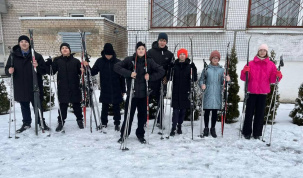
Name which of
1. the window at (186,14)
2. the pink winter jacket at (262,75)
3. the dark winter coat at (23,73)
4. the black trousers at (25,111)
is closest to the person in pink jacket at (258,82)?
the pink winter jacket at (262,75)

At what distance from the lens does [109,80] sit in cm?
404

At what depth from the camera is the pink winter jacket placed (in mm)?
3695

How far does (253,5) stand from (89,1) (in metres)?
8.78

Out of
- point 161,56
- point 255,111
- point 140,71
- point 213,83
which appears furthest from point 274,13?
point 140,71

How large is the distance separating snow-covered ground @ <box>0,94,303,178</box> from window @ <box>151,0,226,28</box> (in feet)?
18.2

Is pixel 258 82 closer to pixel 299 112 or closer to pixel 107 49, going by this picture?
pixel 299 112

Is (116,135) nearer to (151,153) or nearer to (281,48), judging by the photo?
(151,153)

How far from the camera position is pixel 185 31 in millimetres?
8047

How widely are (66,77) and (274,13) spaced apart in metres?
8.62

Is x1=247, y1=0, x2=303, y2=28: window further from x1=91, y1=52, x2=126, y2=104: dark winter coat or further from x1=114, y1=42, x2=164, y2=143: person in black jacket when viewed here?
x1=91, y1=52, x2=126, y2=104: dark winter coat

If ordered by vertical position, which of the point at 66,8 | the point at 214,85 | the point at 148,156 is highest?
the point at 66,8

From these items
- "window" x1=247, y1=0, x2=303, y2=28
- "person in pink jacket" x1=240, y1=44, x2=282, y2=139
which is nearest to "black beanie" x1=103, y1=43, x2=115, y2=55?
"person in pink jacket" x1=240, y1=44, x2=282, y2=139

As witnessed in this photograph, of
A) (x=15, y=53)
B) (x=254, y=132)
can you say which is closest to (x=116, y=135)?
(x=15, y=53)

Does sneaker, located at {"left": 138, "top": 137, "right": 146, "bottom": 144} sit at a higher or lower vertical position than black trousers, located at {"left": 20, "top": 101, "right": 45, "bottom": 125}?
lower
